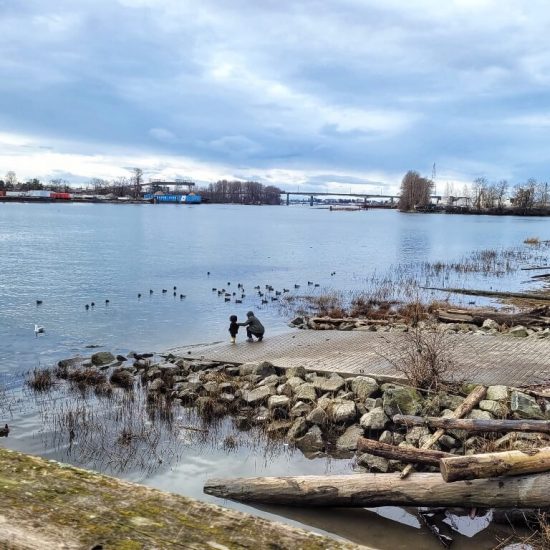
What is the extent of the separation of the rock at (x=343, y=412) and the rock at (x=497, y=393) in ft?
8.04

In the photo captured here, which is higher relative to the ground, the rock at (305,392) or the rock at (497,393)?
the rock at (497,393)

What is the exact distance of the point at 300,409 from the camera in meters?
10.6

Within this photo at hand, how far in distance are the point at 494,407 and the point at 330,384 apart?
3.22 m

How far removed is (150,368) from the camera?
47.8 feet

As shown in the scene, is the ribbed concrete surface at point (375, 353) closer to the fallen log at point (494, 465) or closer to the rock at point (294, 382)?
the rock at point (294, 382)

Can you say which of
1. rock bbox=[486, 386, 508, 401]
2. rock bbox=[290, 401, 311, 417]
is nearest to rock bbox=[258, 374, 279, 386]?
rock bbox=[290, 401, 311, 417]

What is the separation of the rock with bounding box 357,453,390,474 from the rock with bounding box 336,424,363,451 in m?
0.57

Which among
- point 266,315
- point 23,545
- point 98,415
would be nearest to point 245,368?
point 98,415

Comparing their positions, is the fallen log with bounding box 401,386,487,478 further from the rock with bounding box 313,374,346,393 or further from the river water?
the rock with bounding box 313,374,346,393

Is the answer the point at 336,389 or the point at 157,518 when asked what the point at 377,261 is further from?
the point at 157,518

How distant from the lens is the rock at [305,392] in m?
11.0

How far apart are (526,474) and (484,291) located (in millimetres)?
25130

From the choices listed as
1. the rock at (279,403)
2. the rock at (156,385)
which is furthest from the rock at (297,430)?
the rock at (156,385)

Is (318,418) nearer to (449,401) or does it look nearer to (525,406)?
(449,401)
